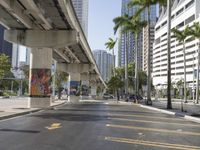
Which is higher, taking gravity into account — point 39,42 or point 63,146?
point 39,42

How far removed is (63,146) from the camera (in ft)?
43.8

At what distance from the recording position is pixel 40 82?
4256 cm

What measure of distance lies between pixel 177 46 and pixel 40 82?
119591 millimetres

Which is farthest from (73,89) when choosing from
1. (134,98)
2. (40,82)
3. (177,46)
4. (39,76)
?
(177,46)

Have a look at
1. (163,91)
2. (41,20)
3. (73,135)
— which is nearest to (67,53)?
(41,20)

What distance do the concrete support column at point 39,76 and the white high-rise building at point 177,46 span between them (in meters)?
79.6

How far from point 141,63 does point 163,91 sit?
88.7 ft

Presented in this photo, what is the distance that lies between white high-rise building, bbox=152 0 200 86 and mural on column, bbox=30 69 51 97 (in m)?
79.4

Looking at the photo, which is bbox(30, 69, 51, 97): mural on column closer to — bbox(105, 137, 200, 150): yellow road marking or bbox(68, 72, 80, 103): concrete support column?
bbox(105, 137, 200, 150): yellow road marking

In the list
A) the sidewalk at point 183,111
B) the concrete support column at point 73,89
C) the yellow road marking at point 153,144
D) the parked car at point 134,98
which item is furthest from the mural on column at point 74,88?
the yellow road marking at point 153,144

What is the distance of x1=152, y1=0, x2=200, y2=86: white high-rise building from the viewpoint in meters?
141

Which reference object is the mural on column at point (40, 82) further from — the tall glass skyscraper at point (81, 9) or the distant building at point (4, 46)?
the distant building at point (4, 46)

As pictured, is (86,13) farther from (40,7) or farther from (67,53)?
(40,7)

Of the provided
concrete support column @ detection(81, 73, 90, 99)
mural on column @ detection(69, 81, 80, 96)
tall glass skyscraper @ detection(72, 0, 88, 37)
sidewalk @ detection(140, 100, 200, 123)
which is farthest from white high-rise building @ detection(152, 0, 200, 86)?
sidewalk @ detection(140, 100, 200, 123)
